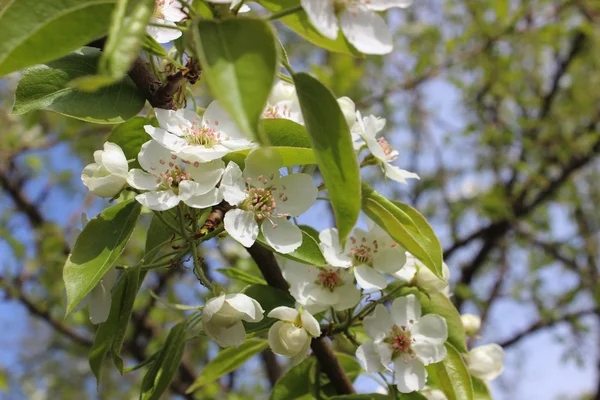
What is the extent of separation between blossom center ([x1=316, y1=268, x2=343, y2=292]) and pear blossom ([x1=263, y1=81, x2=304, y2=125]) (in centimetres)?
27

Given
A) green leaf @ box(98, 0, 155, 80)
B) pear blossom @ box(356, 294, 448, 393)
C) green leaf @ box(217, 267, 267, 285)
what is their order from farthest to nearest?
green leaf @ box(217, 267, 267, 285) < pear blossom @ box(356, 294, 448, 393) < green leaf @ box(98, 0, 155, 80)

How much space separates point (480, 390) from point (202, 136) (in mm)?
764

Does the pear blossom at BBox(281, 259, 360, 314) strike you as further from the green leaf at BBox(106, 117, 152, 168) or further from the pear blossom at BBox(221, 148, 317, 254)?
the green leaf at BBox(106, 117, 152, 168)

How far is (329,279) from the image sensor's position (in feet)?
3.40

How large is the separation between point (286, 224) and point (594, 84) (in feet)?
Answer: 13.4

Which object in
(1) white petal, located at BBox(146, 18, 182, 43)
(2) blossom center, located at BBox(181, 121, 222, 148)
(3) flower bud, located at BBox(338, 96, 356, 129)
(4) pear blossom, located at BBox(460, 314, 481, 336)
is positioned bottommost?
(4) pear blossom, located at BBox(460, 314, 481, 336)

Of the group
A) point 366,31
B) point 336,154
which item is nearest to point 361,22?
point 366,31

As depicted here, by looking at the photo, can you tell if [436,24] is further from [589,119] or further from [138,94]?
[138,94]

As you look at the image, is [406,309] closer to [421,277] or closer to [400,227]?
[421,277]

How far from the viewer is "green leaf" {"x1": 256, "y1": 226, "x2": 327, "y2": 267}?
2.99ft

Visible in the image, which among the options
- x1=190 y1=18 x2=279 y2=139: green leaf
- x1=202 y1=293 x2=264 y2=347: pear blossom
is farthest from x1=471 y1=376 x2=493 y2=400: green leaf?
x1=190 y1=18 x2=279 y2=139: green leaf

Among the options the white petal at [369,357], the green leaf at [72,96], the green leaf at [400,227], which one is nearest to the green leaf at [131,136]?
the green leaf at [72,96]

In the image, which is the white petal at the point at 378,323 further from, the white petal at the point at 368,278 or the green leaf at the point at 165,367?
the green leaf at the point at 165,367

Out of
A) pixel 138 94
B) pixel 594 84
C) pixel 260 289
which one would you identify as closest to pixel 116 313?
pixel 260 289
